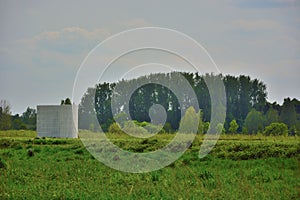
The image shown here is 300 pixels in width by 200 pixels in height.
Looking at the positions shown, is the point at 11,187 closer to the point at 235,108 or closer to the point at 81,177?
→ the point at 81,177

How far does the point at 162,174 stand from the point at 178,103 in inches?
296

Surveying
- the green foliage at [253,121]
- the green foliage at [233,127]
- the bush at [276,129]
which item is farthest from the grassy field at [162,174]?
the green foliage at [253,121]

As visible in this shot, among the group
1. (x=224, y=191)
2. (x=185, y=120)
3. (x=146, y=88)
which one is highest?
(x=146, y=88)

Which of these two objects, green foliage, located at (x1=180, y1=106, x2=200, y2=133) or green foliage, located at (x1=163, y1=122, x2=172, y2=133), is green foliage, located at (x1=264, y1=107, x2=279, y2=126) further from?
green foliage, located at (x1=180, y1=106, x2=200, y2=133)

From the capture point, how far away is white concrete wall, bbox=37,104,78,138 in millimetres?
21812

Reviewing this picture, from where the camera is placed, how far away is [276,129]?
21.5 metres

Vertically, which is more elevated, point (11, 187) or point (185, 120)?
point (185, 120)

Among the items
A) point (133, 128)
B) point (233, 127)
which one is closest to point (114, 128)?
point (133, 128)

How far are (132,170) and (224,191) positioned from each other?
11.6 ft

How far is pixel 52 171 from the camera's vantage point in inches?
520

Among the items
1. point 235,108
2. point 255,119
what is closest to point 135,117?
point 255,119

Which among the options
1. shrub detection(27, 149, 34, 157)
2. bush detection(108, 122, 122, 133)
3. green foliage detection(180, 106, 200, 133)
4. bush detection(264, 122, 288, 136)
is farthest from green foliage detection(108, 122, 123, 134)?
bush detection(264, 122, 288, 136)

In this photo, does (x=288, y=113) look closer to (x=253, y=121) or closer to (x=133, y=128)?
(x=253, y=121)

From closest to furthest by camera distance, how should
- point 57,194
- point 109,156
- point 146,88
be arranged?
1. point 57,194
2. point 109,156
3. point 146,88
